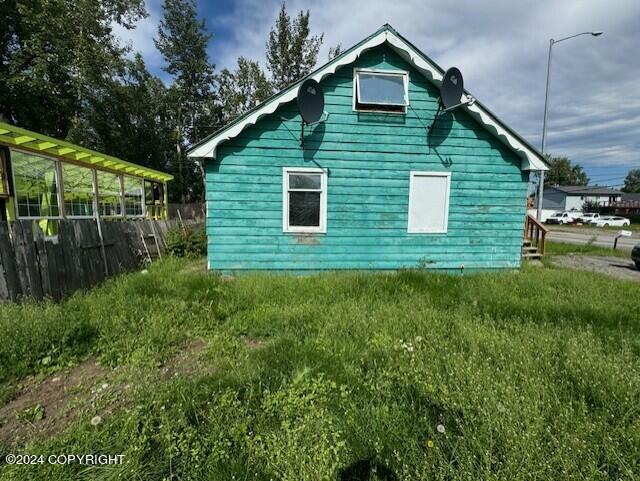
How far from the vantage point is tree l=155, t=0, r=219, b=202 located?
27.8 meters

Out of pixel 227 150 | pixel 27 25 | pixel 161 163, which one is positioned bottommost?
pixel 227 150

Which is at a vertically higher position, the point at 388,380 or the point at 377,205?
the point at 377,205

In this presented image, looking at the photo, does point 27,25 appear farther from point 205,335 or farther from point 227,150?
point 205,335

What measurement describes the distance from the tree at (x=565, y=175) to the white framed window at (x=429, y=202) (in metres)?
88.6

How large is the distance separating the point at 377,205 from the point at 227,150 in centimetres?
359

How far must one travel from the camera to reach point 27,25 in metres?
16.7

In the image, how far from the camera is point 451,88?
622cm

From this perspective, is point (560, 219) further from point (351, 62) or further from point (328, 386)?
point (328, 386)

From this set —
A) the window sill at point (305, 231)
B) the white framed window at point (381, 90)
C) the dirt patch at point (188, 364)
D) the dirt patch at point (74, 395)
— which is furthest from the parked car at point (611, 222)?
the dirt patch at point (74, 395)

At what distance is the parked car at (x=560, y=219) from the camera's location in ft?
122

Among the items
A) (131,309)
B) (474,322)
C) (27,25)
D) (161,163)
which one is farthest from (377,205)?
(161,163)

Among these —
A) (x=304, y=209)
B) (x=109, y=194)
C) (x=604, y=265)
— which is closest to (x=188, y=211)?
(x=109, y=194)

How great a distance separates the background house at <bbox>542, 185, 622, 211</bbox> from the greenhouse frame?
228 ft

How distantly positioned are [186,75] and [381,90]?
30.5 meters
